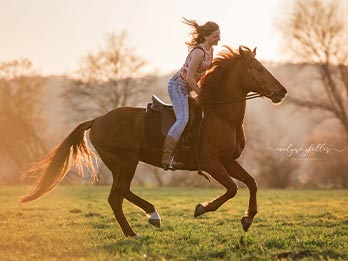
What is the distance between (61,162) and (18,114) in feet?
146

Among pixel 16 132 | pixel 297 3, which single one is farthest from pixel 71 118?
pixel 297 3

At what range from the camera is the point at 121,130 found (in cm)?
1148

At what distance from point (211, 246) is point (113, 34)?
146ft

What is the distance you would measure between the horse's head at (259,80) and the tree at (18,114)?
44.9 metres

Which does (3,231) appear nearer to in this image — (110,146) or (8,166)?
(110,146)

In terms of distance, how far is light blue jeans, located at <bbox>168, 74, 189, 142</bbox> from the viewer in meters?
10.7

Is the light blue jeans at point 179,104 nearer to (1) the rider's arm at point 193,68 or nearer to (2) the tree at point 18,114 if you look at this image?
(1) the rider's arm at point 193,68

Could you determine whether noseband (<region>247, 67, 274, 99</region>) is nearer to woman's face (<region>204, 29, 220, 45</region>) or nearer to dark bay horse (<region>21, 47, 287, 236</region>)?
dark bay horse (<region>21, 47, 287, 236</region>)

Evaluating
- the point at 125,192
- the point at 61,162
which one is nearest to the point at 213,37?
the point at 125,192

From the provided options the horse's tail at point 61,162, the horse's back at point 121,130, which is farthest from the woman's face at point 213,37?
the horse's tail at point 61,162

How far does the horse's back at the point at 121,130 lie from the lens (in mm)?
11352

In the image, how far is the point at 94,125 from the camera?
11906 mm

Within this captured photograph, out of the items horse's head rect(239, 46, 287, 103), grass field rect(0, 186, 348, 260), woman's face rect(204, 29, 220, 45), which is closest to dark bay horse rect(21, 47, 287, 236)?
horse's head rect(239, 46, 287, 103)

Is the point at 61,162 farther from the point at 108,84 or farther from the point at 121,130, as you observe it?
the point at 108,84
